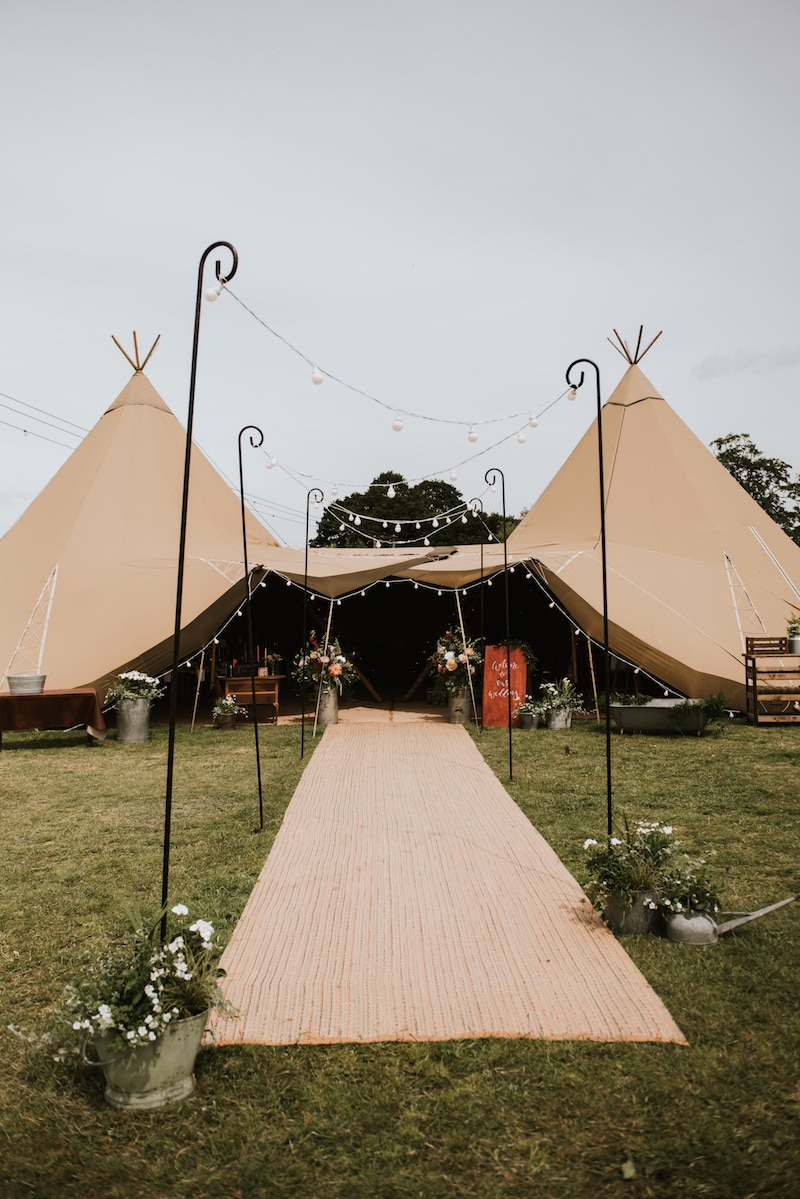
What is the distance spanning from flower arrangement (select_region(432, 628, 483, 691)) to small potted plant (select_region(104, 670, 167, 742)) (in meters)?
3.30

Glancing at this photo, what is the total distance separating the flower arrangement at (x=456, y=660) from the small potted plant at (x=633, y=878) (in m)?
6.56

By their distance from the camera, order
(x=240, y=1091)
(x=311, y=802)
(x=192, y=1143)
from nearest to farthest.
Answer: (x=192, y=1143) → (x=240, y=1091) → (x=311, y=802)

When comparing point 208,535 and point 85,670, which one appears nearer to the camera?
point 85,670

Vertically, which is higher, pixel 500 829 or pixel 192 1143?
pixel 500 829

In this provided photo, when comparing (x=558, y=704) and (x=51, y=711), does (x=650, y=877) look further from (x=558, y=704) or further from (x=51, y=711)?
(x=51, y=711)

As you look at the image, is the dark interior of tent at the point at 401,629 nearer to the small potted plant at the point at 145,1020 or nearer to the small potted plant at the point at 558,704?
the small potted plant at the point at 558,704

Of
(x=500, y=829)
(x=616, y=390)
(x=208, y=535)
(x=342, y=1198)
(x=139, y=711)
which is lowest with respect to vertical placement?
(x=342, y=1198)

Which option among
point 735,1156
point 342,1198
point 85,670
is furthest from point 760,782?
point 85,670

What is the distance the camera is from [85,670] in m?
10.2

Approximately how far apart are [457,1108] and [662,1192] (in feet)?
1.96

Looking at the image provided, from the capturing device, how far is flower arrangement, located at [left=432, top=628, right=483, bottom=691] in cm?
1054

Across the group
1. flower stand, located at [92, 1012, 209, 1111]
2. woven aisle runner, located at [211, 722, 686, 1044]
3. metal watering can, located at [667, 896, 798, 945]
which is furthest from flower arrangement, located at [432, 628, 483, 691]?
flower stand, located at [92, 1012, 209, 1111]

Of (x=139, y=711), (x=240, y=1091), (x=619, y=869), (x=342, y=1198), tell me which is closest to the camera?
(x=342, y=1198)

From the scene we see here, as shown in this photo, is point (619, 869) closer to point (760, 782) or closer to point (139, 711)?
point (760, 782)
